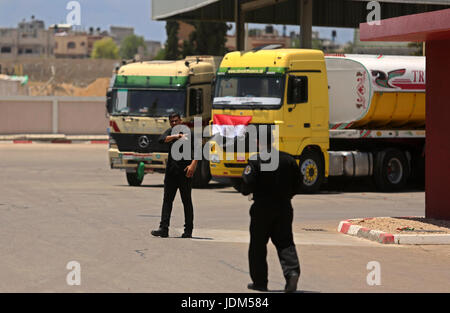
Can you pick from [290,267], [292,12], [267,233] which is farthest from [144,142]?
[290,267]

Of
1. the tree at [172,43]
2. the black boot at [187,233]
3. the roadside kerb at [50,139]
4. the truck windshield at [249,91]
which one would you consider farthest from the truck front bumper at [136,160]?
the tree at [172,43]

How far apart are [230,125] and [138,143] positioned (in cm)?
352

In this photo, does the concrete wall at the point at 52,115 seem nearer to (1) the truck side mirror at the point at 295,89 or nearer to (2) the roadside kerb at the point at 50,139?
(2) the roadside kerb at the point at 50,139

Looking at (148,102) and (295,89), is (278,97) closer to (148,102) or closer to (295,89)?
(295,89)

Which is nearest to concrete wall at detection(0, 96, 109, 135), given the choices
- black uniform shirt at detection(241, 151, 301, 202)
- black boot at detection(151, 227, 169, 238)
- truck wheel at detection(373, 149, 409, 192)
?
truck wheel at detection(373, 149, 409, 192)

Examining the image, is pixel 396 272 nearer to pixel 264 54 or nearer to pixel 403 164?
pixel 264 54

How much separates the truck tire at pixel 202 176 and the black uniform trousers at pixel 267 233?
610 inches

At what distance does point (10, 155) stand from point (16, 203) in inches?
860

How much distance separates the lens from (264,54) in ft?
79.8

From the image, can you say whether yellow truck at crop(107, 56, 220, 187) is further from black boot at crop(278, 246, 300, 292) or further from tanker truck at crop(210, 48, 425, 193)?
black boot at crop(278, 246, 300, 292)

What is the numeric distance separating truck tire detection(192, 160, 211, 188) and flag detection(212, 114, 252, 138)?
2.42 meters

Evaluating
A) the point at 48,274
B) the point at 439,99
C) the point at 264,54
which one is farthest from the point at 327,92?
the point at 48,274

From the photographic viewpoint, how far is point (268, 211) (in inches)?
429

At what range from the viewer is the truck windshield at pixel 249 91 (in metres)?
23.7
